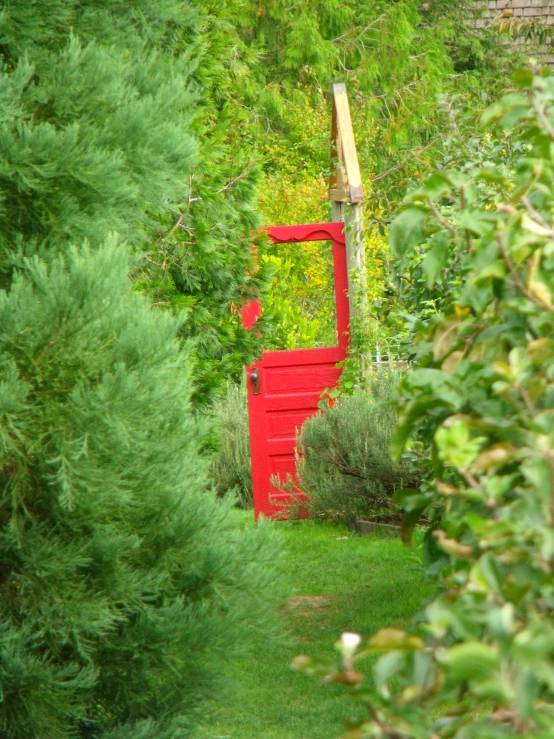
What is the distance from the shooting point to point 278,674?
4.91 metres

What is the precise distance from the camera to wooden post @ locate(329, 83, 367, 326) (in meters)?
8.61

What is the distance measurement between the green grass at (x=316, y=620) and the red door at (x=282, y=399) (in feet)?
1.68

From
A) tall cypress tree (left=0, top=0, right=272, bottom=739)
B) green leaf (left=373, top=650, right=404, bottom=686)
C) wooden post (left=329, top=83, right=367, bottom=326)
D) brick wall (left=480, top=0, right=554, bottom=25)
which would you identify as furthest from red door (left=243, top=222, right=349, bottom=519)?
brick wall (left=480, top=0, right=554, bottom=25)

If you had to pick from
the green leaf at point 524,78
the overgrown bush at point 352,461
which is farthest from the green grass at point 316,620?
the green leaf at point 524,78

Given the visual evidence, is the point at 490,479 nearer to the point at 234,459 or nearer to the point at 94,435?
the point at 94,435

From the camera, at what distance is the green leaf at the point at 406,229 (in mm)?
1698

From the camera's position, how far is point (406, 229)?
1.70 m

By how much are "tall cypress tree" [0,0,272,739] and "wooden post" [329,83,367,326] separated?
4.87 meters

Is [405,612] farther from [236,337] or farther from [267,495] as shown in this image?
[267,495]

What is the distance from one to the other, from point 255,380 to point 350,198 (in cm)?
188

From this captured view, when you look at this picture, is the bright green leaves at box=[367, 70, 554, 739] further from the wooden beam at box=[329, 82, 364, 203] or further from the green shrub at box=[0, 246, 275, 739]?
the wooden beam at box=[329, 82, 364, 203]

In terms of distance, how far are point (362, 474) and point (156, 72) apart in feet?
15.4

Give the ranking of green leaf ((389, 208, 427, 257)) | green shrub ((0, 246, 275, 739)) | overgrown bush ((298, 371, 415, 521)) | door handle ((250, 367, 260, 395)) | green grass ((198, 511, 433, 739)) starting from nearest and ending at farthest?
green leaf ((389, 208, 427, 257)) < green shrub ((0, 246, 275, 739)) < green grass ((198, 511, 433, 739)) < overgrown bush ((298, 371, 415, 521)) < door handle ((250, 367, 260, 395))

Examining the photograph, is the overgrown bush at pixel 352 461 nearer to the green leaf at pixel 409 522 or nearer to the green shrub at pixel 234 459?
the green shrub at pixel 234 459
